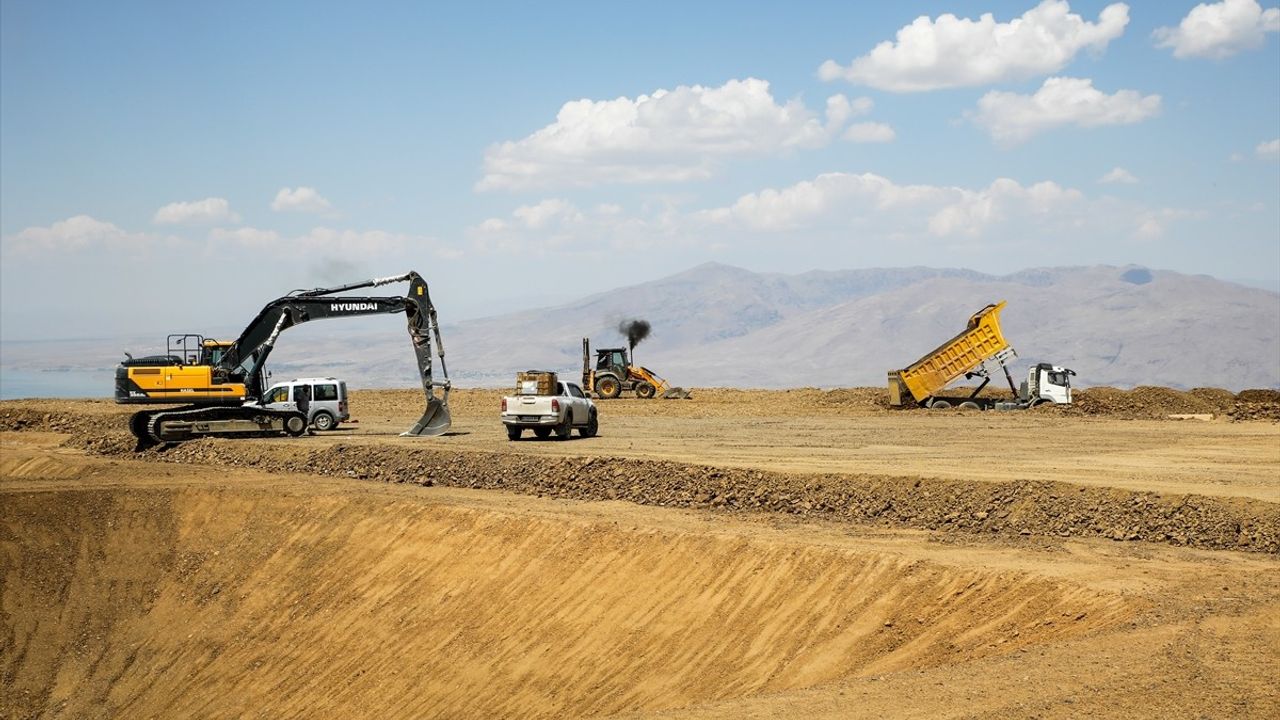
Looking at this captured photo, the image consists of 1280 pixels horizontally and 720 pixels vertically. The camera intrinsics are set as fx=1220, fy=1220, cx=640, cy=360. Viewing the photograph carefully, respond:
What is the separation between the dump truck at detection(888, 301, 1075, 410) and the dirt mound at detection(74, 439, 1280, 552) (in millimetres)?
20390

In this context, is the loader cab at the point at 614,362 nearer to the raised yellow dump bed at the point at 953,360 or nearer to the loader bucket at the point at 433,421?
the raised yellow dump bed at the point at 953,360

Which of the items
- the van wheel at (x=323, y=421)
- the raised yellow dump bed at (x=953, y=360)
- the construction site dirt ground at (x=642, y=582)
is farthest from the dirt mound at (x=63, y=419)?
the raised yellow dump bed at (x=953, y=360)

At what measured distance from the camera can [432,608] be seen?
21750mm

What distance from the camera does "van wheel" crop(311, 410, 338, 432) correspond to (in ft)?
140

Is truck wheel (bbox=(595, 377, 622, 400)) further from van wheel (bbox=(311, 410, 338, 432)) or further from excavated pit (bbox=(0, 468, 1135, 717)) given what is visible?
excavated pit (bbox=(0, 468, 1135, 717))

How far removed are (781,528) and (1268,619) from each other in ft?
29.6

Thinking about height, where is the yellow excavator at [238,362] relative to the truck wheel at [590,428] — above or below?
above

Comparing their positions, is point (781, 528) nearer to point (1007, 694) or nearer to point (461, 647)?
point (461, 647)

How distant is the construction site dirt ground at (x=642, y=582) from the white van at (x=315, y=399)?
19.0ft

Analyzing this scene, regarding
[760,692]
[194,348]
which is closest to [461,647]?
[760,692]

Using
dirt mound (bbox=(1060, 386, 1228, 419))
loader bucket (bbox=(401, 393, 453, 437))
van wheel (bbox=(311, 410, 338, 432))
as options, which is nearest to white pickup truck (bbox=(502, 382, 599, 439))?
loader bucket (bbox=(401, 393, 453, 437))

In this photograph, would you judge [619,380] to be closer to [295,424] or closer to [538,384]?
[538,384]

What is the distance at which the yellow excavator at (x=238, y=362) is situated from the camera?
36656mm

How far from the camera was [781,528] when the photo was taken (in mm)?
22516
